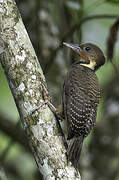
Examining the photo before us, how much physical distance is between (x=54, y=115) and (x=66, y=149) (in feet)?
0.87

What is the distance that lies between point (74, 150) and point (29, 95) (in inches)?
26.0

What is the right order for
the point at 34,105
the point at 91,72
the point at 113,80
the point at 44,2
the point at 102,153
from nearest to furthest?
the point at 34,105, the point at 91,72, the point at 44,2, the point at 102,153, the point at 113,80

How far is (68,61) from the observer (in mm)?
5582

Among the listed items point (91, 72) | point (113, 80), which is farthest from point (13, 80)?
point (113, 80)

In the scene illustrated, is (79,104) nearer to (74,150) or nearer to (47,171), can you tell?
(74,150)

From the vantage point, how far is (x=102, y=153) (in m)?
6.12

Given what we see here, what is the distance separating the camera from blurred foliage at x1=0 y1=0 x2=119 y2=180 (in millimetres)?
5219

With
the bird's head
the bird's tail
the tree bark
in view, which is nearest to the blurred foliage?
the bird's head

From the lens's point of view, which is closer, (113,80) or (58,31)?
(58,31)

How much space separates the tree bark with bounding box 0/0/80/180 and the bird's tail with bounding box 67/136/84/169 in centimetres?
6

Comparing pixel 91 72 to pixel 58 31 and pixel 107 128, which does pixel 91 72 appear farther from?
pixel 107 128

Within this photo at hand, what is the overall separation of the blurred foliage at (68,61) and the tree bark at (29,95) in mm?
1493

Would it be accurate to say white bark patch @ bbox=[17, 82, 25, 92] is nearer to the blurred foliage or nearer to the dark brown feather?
the dark brown feather

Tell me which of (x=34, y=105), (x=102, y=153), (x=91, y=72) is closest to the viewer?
(x=34, y=105)
